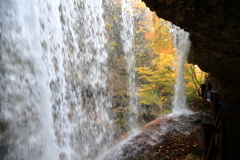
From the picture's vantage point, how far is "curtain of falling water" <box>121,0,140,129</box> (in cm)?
1016

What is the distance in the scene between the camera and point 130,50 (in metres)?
11.2

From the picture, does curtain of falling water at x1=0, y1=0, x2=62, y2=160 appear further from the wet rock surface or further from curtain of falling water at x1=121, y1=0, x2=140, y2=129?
curtain of falling water at x1=121, y1=0, x2=140, y2=129

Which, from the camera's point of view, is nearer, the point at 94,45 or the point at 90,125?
the point at 90,125

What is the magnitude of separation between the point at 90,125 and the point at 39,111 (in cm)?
317

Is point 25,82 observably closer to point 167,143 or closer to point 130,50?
point 130,50

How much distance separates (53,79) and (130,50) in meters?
6.27

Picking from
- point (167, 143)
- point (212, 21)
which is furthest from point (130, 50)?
point (167, 143)

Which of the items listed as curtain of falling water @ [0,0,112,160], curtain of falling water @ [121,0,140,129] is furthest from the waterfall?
curtain of falling water @ [0,0,112,160]

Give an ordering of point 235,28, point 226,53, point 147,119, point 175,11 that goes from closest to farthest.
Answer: point 235,28 < point 175,11 < point 226,53 < point 147,119

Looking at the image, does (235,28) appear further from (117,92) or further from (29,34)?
(29,34)

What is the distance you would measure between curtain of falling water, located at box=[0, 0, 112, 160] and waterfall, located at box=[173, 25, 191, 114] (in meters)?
4.79

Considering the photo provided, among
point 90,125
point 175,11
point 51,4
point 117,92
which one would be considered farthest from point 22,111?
point 175,11

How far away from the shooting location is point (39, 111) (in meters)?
7.70

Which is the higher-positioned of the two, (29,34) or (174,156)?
(29,34)
